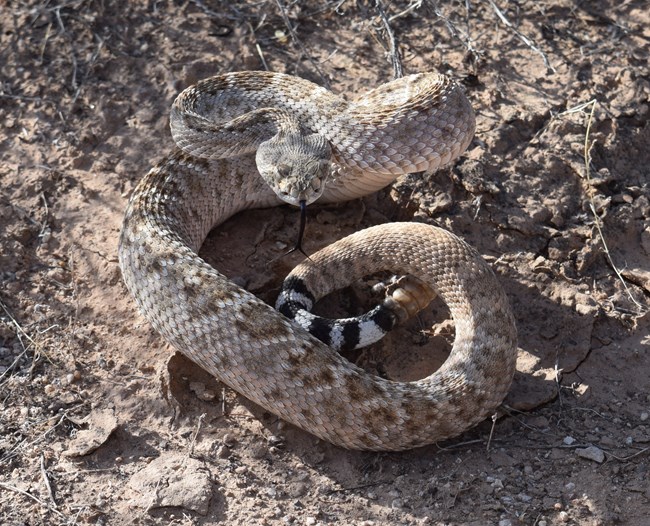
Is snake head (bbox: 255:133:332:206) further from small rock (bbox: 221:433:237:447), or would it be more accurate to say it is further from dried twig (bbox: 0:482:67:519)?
dried twig (bbox: 0:482:67:519)

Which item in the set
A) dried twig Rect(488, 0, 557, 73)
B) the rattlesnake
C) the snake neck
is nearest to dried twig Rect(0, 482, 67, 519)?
the rattlesnake

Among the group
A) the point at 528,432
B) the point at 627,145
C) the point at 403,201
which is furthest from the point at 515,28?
the point at 528,432

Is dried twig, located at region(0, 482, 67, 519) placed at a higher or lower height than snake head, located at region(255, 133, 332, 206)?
lower

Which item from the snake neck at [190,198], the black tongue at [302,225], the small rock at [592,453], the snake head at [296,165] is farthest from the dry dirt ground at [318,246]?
the snake head at [296,165]

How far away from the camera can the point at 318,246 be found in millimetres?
5938

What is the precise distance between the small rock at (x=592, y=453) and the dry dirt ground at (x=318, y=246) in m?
0.01

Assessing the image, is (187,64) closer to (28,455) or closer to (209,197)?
(209,197)

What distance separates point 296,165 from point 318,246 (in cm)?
87

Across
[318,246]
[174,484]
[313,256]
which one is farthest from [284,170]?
[174,484]

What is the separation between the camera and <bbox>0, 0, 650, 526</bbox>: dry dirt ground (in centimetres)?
460

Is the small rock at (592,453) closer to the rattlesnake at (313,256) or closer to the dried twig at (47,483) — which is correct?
the rattlesnake at (313,256)

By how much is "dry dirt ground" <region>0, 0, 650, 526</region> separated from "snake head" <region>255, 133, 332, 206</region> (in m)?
0.77

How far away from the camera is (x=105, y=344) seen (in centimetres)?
540

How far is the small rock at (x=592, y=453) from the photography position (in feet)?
15.4
